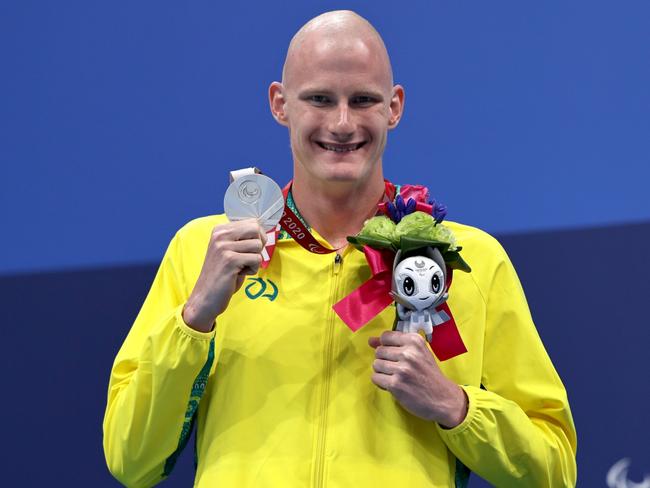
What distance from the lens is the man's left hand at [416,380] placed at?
172cm

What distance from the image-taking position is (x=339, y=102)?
6.13 feet

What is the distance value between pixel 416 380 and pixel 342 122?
46 centimetres

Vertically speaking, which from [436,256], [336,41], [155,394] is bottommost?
[155,394]

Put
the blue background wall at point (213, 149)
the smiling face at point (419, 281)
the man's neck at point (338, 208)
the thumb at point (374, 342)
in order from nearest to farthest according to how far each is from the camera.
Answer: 1. the smiling face at point (419, 281)
2. the thumb at point (374, 342)
3. the man's neck at point (338, 208)
4. the blue background wall at point (213, 149)

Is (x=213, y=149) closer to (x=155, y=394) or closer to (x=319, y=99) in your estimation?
(x=319, y=99)

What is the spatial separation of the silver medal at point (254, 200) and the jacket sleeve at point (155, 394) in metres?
0.19

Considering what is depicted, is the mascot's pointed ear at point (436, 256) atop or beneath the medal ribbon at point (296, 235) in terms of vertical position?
beneath

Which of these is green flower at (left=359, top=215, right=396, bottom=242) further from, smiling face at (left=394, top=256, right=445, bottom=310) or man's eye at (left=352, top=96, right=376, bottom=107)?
man's eye at (left=352, top=96, right=376, bottom=107)

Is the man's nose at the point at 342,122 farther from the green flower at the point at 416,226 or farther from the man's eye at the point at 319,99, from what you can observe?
the green flower at the point at 416,226

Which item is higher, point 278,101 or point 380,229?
point 278,101

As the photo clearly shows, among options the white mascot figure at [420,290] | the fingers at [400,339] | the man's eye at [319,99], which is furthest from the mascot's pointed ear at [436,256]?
the man's eye at [319,99]

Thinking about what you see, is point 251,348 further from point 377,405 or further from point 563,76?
point 563,76

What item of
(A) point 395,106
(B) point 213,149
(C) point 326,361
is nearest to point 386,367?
(C) point 326,361

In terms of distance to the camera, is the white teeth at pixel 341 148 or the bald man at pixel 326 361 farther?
the white teeth at pixel 341 148
